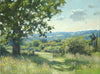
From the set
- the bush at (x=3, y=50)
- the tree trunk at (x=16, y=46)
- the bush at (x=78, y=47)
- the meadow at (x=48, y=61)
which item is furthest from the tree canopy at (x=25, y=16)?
the bush at (x=78, y=47)

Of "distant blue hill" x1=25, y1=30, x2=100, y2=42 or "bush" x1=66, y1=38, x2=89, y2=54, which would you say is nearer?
"distant blue hill" x1=25, y1=30, x2=100, y2=42

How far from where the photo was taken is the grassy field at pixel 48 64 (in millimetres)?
6575

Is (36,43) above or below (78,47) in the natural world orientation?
above

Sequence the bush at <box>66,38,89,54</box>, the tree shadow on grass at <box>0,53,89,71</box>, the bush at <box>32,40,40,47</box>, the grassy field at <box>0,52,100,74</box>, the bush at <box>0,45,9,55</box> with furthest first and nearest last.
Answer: the bush at <box>66,38,89,54</box>
the bush at <box>0,45,9,55</box>
the bush at <box>32,40,40,47</box>
the tree shadow on grass at <box>0,53,89,71</box>
the grassy field at <box>0,52,100,74</box>

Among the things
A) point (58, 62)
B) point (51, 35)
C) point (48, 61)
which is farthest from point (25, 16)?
point (58, 62)

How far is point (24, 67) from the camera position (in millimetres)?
6648

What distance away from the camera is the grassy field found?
6575mm

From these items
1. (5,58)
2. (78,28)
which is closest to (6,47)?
(5,58)

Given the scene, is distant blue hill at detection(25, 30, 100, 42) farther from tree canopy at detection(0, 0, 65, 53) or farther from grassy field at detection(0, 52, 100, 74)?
grassy field at detection(0, 52, 100, 74)

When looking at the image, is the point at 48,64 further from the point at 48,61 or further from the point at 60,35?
the point at 60,35

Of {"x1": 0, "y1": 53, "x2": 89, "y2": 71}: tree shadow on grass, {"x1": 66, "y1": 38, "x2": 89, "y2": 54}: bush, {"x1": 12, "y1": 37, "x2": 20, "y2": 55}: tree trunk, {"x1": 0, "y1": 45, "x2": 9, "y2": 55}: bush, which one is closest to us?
{"x1": 0, "y1": 53, "x2": 89, "y2": 71}: tree shadow on grass

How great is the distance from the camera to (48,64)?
6.85m

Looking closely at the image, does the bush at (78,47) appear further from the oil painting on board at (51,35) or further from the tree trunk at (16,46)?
the tree trunk at (16,46)

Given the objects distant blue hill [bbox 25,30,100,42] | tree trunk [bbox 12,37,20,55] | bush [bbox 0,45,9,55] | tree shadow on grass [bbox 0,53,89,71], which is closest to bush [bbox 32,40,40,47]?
distant blue hill [bbox 25,30,100,42]
